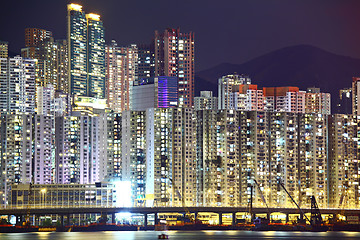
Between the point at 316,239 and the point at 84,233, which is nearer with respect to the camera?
the point at 316,239

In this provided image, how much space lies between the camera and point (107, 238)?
17050 cm

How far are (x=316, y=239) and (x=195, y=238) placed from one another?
2487cm

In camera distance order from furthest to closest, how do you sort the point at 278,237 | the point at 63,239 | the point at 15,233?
the point at 15,233
the point at 278,237
the point at 63,239

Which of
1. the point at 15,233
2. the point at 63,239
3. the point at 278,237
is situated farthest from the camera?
the point at 15,233

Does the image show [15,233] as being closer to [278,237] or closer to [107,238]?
[107,238]

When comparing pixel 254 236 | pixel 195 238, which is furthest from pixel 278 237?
pixel 195 238

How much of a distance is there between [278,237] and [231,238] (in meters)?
11.9

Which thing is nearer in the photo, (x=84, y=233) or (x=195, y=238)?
(x=195, y=238)

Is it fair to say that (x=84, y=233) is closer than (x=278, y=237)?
No

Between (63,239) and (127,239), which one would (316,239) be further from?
(63,239)

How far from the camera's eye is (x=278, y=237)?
181 meters

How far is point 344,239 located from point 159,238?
3703 centimetres

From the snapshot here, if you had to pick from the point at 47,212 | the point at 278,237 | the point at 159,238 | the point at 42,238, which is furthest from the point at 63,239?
the point at 278,237

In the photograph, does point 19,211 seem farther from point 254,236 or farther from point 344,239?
point 344,239
